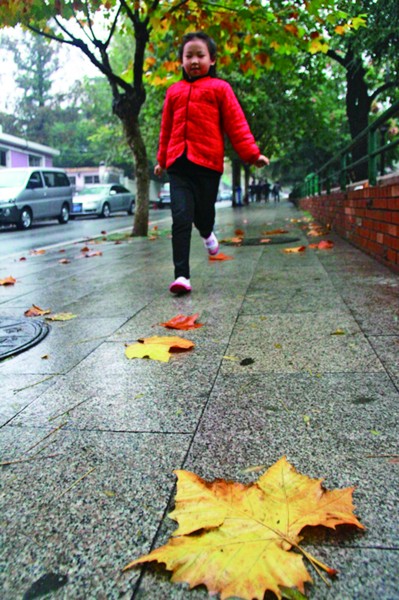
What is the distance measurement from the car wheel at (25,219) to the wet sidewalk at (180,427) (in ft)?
45.3

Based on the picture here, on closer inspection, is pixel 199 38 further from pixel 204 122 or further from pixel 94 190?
pixel 94 190

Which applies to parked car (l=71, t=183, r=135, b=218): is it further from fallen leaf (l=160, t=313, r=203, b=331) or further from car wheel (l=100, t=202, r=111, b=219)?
fallen leaf (l=160, t=313, r=203, b=331)

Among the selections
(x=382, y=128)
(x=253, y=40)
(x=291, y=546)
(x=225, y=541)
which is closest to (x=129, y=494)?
(x=225, y=541)

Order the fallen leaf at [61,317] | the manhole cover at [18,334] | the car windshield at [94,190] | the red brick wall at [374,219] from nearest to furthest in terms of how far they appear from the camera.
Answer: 1. the manhole cover at [18,334]
2. the fallen leaf at [61,317]
3. the red brick wall at [374,219]
4. the car windshield at [94,190]

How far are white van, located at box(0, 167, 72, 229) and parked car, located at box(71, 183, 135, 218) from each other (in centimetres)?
168

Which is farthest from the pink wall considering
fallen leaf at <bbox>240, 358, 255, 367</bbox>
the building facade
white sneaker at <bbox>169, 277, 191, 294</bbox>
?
fallen leaf at <bbox>240, 358, 255, 367</bbox>

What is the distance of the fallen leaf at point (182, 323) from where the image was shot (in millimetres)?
3154

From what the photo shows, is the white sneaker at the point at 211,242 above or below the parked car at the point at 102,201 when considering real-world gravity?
below

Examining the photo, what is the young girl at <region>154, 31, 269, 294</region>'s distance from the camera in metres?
4.04

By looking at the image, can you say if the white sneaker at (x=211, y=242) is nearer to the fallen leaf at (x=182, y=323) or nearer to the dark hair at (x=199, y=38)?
the dark hair at (x=199, y=38)

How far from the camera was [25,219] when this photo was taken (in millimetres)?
17172

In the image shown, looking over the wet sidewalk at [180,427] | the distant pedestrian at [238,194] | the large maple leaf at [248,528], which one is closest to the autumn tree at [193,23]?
the wet sidewalk at [180,427]

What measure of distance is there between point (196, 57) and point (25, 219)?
14.3m

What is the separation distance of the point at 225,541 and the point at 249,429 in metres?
0.63
